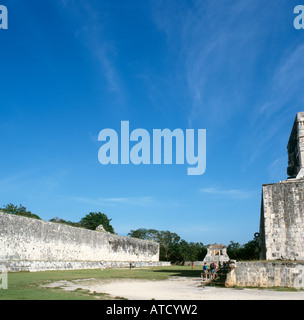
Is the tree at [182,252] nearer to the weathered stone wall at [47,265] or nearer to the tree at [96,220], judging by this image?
the tree at [96,220]

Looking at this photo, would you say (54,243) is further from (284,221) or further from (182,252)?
(182,252)

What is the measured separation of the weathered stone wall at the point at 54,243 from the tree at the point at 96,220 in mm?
22100

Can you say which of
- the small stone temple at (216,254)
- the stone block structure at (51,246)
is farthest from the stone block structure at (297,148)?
the small stone temple at (216,254)

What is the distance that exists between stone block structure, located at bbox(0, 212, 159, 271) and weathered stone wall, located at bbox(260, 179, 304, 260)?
501 inches

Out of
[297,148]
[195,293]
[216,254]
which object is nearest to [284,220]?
[195,293]

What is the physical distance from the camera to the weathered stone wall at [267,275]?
9.36 meters

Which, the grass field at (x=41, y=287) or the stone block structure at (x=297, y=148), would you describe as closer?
the grass field at (x=41, y=287)

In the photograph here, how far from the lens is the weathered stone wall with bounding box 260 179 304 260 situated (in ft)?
36.8

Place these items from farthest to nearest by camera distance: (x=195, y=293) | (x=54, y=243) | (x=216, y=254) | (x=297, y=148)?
(x=216, y=254) < (x=54, y=243) < (x=297, y=148) < (x=195, y=293)

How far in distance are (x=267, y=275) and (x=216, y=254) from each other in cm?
3439

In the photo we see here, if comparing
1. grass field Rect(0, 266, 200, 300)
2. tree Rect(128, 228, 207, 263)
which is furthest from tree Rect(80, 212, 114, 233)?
grass field Rect(0, 266, 200, 300)

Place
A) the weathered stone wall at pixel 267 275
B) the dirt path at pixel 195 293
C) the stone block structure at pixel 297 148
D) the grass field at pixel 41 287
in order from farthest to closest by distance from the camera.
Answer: the stone block structure at pixel 297 148 < the weathered stone wall at pixel 267 275 < the dirt path at pixel 195 293 < the grass field at pixel 41 287

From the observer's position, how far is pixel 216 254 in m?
42.2
